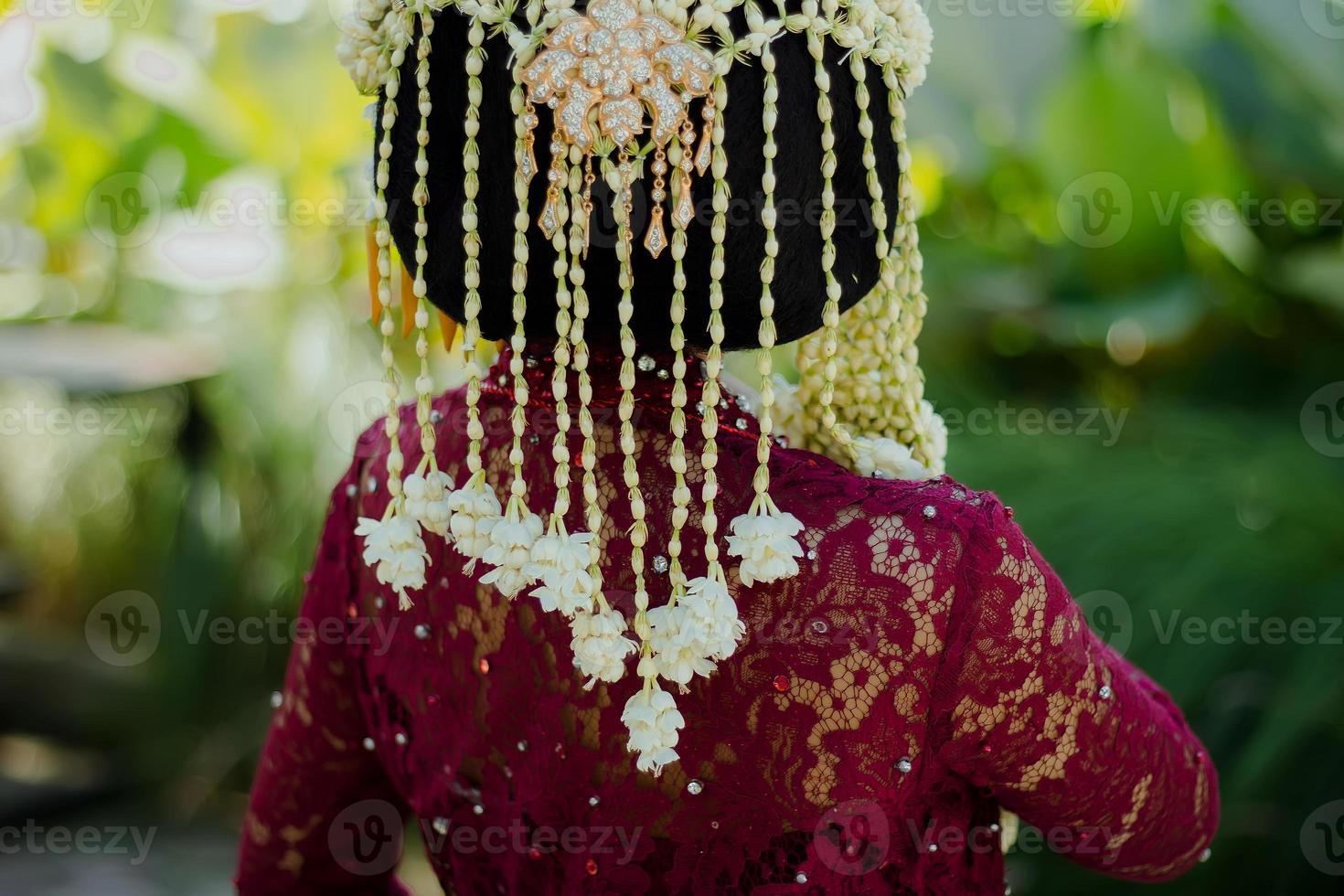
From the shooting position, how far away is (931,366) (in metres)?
2.05

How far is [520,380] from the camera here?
685 millimetres

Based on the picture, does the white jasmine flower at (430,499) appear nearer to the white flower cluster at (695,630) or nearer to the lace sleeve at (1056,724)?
the white flower cluster at (695,630)

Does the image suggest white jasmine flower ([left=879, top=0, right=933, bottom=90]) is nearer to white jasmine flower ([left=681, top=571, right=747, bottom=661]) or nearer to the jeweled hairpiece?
the jeweled hairpiece

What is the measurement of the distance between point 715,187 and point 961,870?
49 cm

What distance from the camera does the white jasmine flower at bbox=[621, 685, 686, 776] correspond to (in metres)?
0.67

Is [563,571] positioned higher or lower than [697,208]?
lower

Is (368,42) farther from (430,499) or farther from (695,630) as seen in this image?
(695,630)

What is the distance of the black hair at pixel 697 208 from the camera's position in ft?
2.11

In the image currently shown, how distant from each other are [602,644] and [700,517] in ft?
0.31

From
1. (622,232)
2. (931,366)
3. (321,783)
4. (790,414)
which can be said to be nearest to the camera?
(622,232)

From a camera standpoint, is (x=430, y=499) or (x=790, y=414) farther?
(x=790, y=414)

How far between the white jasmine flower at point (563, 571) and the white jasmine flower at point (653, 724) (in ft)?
0.21

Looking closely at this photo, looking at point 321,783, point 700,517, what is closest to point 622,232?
point 700,517

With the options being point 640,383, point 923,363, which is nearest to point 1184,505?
point 923,363
